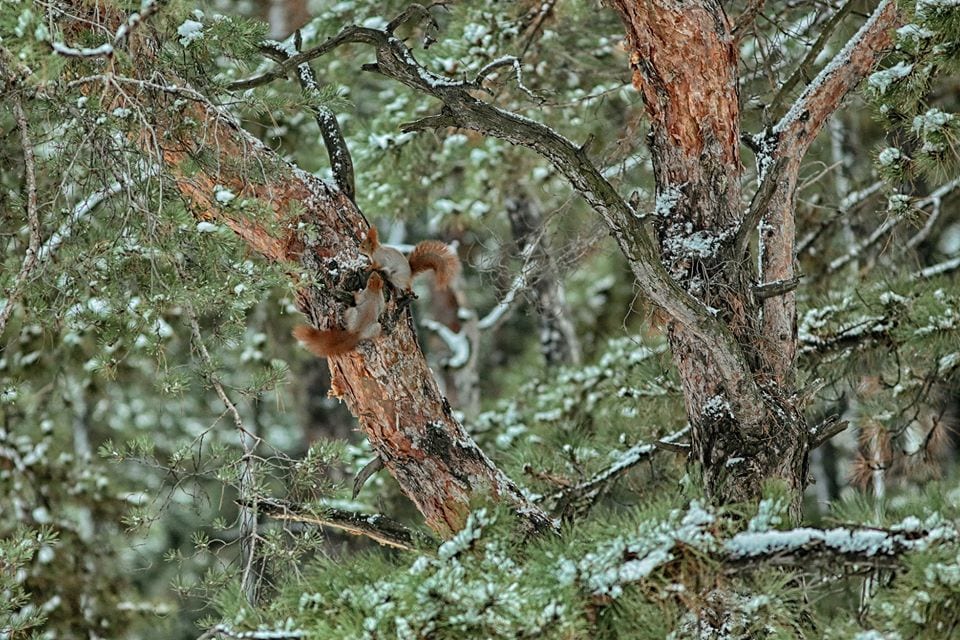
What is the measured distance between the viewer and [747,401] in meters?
2.61

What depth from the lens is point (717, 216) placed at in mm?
2666

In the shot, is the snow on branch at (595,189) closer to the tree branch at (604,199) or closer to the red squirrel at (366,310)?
the tree branch at (604,199)

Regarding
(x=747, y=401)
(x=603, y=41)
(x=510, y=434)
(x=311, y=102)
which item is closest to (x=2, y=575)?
(x=311, y=102)

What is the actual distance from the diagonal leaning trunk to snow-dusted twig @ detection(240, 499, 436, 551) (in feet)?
2.48

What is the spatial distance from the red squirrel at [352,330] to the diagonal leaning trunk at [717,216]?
70 cm

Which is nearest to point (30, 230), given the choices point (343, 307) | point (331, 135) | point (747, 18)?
point (343, 307)

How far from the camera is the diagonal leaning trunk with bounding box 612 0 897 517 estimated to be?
2.62 m

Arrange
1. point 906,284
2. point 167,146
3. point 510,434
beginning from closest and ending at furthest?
point 167,146 < point 906,284 < point 510,434

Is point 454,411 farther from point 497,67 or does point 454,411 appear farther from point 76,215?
point 76,215

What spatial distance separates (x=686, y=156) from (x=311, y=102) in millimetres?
894

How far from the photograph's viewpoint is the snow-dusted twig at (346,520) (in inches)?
108

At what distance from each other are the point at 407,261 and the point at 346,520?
684mm

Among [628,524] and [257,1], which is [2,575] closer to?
[628,524]

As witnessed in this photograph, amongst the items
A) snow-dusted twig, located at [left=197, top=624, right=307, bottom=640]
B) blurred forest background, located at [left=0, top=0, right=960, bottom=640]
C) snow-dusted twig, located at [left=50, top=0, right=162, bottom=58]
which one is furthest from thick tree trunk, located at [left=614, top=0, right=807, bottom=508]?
snow-dusted twig, located at [left=50, top=0, right=162, bottom=58]
